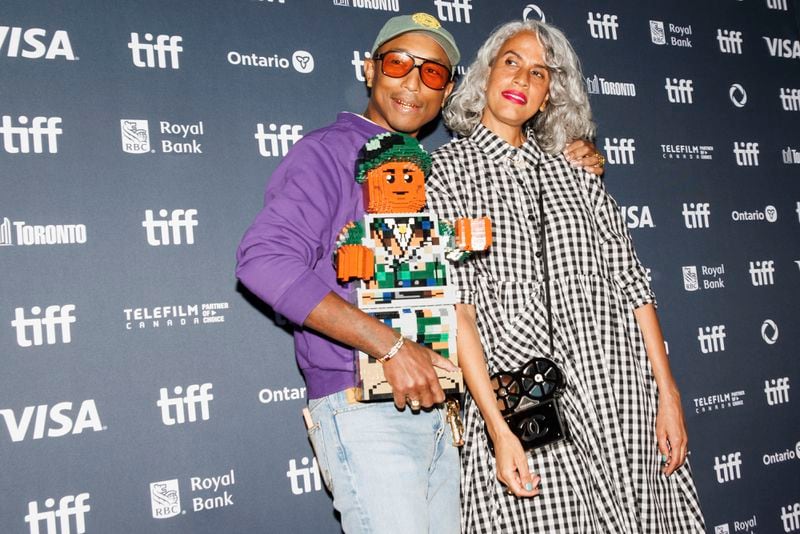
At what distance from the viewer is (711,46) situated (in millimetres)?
2930

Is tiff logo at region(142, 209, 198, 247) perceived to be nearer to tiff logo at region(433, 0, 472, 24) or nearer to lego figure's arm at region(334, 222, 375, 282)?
lego figure's arm at region(334, 222, 375, 282)

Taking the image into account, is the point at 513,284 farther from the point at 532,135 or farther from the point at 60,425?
the point at 60,425

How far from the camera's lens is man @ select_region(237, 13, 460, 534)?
1292 mm

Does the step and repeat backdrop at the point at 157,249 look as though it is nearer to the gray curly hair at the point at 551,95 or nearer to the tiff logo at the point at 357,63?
the tiff logo at the point at 357,63

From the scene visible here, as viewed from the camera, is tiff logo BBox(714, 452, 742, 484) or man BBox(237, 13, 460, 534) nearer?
man BBox(237, 13, 460, 534)

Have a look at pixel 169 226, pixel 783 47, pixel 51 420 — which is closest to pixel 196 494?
pixel 51 420

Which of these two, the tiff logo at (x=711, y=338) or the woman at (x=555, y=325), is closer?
the woman at (x=555, y=325)

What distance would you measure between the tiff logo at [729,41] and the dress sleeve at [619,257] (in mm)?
1570

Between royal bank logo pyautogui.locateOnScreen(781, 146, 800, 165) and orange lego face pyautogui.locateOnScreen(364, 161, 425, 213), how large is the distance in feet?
7.84

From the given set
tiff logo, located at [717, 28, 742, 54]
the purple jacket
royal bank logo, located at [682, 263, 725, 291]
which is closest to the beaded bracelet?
the purple jacket

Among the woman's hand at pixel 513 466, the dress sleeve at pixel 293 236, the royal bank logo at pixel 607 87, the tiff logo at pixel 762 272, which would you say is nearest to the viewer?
the dress sleeve at pixel 293 236

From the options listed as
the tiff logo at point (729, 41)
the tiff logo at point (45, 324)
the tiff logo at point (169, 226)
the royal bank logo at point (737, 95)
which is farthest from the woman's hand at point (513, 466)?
the tiff logo at point (729, 41)

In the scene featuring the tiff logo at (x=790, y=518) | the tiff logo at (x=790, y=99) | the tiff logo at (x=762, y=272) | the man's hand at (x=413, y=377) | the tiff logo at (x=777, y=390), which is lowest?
the tiff logo at (x=790, y=518)

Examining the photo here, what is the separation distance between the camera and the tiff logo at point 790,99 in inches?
122
